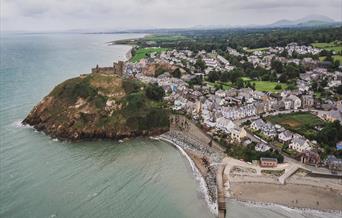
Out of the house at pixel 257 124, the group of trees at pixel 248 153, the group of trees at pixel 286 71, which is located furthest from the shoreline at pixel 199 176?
the group of trees at pixel 286 71

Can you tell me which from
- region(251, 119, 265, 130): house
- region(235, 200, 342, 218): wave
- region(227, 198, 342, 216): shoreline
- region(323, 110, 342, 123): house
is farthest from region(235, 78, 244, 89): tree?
region(235, 200, 342, 218): wave

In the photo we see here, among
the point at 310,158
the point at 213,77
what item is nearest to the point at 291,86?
the point at 213,77

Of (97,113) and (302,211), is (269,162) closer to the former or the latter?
(302,211)

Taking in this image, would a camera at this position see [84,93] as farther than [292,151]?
Yes

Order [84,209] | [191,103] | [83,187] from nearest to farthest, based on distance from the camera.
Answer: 1. [84,209]
2. [83,187]
3. [191,103]

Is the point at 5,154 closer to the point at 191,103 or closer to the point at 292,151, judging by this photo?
the point at 191,103

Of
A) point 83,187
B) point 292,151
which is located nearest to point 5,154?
point 83,187

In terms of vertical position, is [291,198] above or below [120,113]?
below

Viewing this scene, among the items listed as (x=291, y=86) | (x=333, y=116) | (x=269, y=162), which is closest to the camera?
(x=269, y=162)
